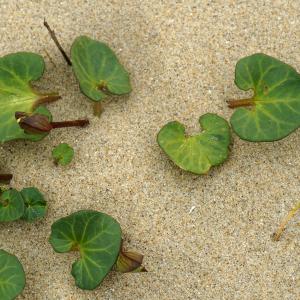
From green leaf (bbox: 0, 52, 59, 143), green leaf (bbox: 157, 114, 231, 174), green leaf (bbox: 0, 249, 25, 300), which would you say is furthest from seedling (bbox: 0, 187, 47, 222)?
green leaf (bbox: 157, 114, 231, 174)

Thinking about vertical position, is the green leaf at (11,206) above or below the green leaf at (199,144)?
below

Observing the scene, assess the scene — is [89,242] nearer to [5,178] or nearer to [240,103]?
[5,178]

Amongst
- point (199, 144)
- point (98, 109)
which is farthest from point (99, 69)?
point (199, 144)

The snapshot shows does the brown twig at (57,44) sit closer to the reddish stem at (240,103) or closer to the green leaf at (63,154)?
the green leaf at (63,154)

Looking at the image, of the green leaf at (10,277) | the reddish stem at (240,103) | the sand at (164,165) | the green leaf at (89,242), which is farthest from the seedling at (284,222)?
the green leaf at (10,277)

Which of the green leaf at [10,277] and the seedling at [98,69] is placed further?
the seedling at [98,69]

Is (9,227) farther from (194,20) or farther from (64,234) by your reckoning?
(194,20)

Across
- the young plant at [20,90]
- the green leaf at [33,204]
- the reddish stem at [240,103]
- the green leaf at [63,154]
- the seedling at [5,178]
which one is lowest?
the green leaf at [33,204]
